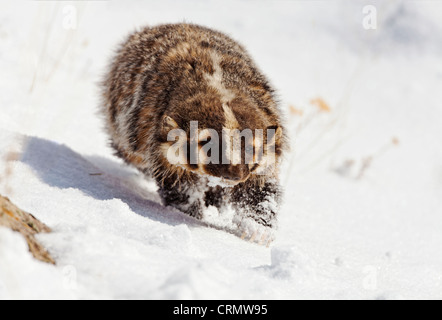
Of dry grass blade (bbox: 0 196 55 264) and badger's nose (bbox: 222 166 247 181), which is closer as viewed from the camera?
dry grass blade (bbox: 0 196 55 264)

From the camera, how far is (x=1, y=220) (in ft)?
5.10

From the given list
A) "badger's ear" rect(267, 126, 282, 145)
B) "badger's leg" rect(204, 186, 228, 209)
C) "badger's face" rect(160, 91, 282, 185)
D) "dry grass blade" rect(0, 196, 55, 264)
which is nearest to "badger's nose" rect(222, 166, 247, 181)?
"badger's face" rect(160, 91, 282, 185)

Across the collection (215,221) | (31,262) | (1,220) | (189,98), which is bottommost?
(215,221)

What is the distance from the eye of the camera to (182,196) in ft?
10.7

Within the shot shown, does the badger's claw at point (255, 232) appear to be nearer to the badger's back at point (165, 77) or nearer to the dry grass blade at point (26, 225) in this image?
the badger's back at point (165, 77)

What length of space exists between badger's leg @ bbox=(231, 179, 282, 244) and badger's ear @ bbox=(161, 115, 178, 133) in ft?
2.13

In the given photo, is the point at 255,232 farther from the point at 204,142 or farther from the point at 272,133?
the point at 204,142

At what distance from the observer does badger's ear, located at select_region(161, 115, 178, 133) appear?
284 centimetres

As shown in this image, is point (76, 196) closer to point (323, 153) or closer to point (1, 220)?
point (1, 220)

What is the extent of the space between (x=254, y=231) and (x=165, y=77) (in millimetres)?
1191

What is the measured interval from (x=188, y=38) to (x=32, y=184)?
1.64m

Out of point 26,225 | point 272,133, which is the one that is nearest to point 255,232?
point 272,133

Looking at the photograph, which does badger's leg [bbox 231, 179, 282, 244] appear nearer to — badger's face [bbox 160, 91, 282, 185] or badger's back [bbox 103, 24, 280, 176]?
badger's face [bbox 160, 91, 282, 185]

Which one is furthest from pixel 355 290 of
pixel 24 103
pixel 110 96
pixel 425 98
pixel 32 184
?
pixel 425 98
